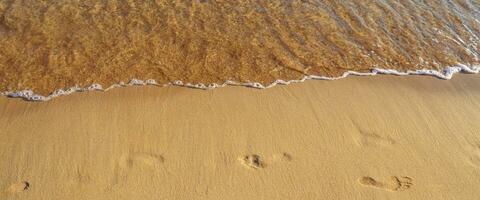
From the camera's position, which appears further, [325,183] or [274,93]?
[274,93]

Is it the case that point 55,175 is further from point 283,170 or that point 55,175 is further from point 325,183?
point 325,183

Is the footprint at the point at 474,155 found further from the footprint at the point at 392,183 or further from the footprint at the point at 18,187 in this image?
the footprint at the point at 18,187

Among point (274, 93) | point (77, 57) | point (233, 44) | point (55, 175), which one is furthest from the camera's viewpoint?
point (233, 44)

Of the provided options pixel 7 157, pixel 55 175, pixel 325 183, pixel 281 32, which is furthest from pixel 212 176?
pixel 281 32

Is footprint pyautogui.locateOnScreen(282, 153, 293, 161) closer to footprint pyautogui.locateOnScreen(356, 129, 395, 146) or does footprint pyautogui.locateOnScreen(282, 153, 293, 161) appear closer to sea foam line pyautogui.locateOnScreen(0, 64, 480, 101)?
footprint pyautogui.locateOnScreen(356, 129, 395, 146)

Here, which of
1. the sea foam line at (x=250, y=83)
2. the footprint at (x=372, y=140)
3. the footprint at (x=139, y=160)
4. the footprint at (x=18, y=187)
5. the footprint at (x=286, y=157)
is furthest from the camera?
the sea foam line at (x=250, y=83)

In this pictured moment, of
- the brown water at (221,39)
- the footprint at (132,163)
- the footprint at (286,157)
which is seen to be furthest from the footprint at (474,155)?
the footprint at (132,163)

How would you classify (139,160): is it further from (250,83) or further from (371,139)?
(371,139)
